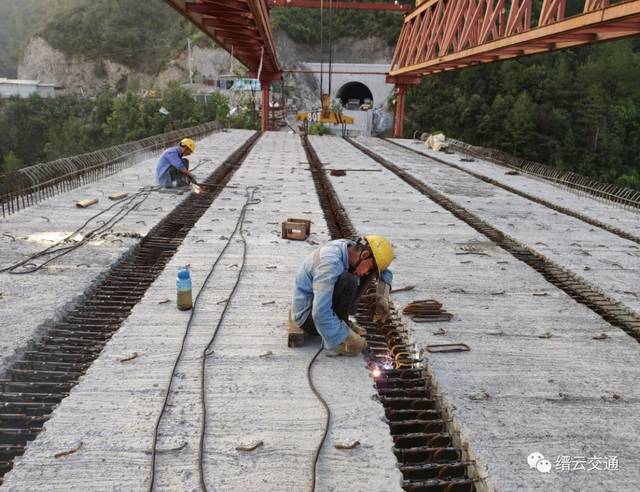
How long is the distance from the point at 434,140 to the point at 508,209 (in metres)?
12.4

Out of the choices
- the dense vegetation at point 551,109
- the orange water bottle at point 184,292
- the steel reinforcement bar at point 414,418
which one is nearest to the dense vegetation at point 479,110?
the dense vegetation at point 551,109

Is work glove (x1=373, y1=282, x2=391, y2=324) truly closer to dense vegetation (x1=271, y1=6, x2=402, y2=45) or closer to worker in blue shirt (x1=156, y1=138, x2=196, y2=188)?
worker in blue shirt (x1=156, y1=138, x2=196, y2=188)

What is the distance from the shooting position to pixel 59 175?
9906 mm

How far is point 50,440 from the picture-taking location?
9.80 feet

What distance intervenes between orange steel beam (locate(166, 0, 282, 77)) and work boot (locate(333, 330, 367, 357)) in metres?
7.28

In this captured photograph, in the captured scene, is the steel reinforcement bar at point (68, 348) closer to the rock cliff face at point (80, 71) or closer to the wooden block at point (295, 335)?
the wooden block at point (295, 335)

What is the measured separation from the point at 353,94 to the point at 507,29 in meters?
49.6

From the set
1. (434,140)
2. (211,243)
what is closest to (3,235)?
(211,243)

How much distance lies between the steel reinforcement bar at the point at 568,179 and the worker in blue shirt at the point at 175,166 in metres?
8.37

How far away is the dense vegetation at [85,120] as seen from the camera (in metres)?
→ 49.1

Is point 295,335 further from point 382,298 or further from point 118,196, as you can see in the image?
point 118,196

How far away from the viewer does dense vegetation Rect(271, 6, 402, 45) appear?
5594 centimetres

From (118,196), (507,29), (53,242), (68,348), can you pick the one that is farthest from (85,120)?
(68,348)

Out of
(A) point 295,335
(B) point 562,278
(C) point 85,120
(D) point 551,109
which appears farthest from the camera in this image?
(C) point 85,120
